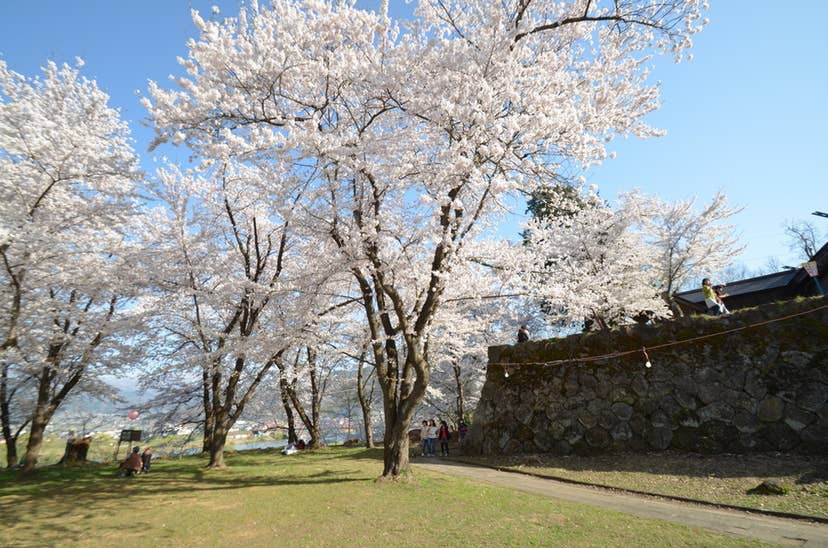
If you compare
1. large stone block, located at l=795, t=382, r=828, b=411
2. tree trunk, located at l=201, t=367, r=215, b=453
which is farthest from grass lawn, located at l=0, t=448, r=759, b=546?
tree trunk, located at l=201, t=367, r=215, b=453

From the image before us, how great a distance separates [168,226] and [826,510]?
19.7 meters

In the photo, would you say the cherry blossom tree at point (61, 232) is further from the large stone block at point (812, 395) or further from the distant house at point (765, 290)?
the distant house at point (765, 290)

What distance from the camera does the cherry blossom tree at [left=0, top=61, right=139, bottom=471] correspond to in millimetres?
9867

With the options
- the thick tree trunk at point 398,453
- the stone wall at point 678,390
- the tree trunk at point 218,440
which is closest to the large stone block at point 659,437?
the stone wall at point 678,390

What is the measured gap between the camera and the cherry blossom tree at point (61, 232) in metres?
9.87

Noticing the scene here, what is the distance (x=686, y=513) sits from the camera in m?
6.57

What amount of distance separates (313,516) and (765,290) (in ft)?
67.6

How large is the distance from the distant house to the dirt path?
1300cm

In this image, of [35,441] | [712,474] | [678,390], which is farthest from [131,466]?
[678,390]

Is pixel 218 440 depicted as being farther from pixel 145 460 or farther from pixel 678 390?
pixel 678 390

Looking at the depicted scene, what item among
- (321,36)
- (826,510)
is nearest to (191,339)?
(321,36)

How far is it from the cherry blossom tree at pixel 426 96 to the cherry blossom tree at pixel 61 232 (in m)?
3.66

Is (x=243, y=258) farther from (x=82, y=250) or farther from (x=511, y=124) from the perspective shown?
(x=511, y=124)

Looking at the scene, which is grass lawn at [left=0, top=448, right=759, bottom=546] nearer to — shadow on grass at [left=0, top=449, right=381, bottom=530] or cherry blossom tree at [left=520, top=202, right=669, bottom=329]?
shadow on grass at [left=0, top=449, right=381, bottom=530]
